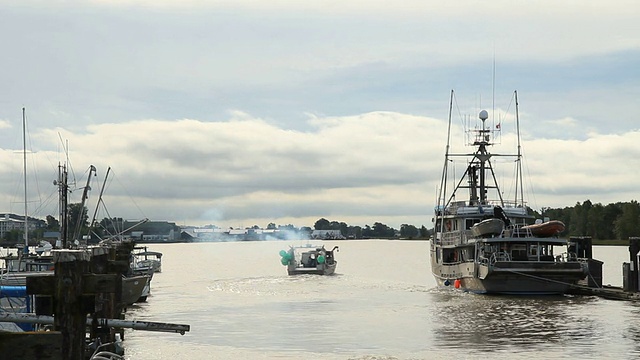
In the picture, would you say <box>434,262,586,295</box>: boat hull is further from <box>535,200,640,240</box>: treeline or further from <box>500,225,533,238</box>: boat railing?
<box>535,200,640,240</box>: treeline

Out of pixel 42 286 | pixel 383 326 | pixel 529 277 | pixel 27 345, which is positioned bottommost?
pixel 383 326

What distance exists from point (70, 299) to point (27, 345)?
10.6ft

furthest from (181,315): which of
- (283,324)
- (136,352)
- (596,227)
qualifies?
(596,227)

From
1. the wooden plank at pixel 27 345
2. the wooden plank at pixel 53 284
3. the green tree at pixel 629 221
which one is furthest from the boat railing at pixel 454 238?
the green tree at pixel 629 221

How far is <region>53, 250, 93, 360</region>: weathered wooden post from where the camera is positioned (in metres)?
18.7

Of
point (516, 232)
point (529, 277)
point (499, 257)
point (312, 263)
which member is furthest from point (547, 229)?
point (312, 263)

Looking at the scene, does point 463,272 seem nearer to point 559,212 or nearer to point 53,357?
point 53,357

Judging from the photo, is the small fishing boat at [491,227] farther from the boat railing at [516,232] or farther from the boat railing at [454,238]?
the boat railing at [454,238]

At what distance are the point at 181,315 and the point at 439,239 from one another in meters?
23.3

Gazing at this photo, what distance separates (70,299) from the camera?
18.7 metres

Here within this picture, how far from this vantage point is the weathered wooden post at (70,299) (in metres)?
18.7

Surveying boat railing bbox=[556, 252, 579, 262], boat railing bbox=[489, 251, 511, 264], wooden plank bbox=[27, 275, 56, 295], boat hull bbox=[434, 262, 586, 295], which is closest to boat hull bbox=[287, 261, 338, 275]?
boat railing bbox=[556, 252, 579, 262]

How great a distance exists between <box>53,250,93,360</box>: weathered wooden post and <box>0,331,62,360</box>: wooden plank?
3.06m

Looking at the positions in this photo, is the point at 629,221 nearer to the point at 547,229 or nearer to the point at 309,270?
the point at 309,270
